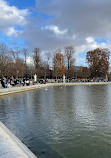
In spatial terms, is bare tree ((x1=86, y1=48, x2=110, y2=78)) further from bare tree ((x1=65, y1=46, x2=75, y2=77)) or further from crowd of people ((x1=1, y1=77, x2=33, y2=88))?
crowd of people ((x1=1, y1=77, x2=33, y2=88))

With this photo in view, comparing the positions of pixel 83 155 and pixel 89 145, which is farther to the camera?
pixel 89 145

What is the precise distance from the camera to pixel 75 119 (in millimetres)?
7031

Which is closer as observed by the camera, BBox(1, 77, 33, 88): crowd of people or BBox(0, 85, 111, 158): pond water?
BBox(0, 85, 111, 158): pond water

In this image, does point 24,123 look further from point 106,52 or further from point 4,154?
point 106,52

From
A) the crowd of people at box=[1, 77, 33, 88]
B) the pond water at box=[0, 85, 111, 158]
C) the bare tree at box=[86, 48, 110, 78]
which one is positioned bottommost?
the pond water at box=[0, 85, 111, 158]

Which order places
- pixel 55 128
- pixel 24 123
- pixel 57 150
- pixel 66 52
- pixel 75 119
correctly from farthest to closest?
pixel 66 52 → pixel 75 119 → pixel 24 123 → pixel 55 128 → pixel 57 150

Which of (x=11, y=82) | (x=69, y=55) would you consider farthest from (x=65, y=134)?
(x=69, y=55)

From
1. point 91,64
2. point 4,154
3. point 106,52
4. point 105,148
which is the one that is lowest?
point 105,148

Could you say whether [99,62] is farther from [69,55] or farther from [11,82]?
[11,82]

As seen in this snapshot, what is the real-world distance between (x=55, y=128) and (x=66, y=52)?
160 feet

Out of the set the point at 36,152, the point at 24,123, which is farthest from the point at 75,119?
the point at 36,152

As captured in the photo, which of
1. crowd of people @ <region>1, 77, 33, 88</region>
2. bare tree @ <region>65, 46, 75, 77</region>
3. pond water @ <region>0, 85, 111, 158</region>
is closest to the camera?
pond water @ <region>0, 85, 111, 158</region>

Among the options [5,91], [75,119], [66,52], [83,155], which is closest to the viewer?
[83,155]

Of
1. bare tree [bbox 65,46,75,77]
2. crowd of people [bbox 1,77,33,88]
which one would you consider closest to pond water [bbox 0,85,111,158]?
crowd of people [bbox 1,77,33,88]
